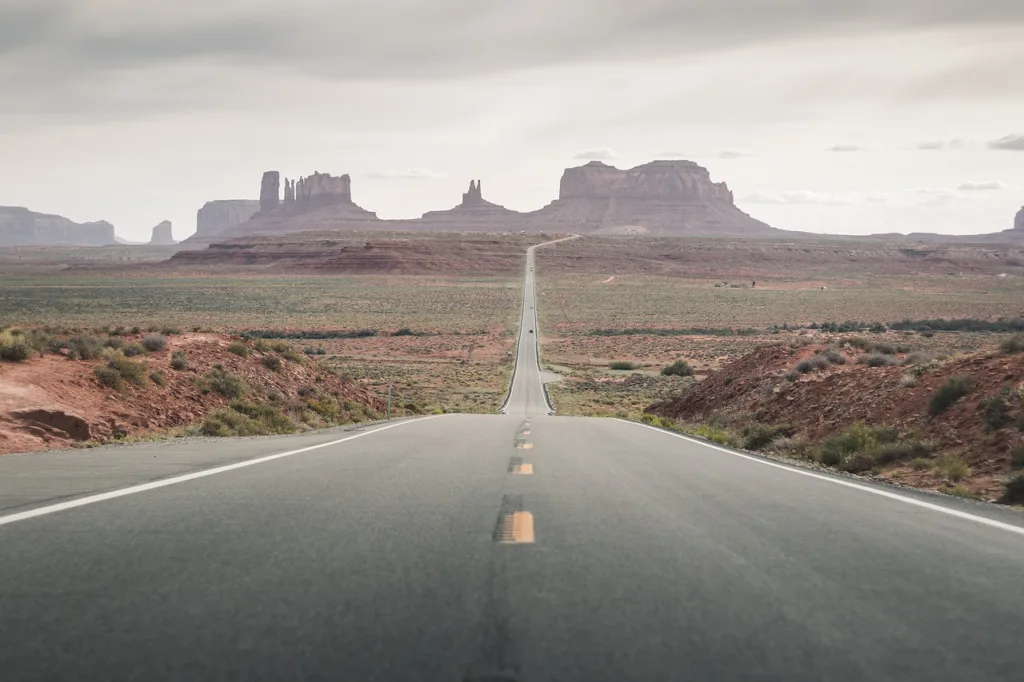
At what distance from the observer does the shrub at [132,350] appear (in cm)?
2175

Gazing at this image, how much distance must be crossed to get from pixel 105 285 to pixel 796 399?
147m

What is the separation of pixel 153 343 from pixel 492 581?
801 inches

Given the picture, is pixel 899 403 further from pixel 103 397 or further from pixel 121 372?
pixel 121 372

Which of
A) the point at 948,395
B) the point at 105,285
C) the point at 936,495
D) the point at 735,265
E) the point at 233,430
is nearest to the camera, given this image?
the point at 936,495

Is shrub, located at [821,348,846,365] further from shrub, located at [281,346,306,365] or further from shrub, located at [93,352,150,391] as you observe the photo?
shrub, located at [93,352,150,391]

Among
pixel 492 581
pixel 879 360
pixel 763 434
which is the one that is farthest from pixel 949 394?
pixel 492 581

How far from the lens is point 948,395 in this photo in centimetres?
1521

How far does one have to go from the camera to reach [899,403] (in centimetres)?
1686

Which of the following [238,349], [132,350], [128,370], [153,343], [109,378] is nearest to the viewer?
[109,378]

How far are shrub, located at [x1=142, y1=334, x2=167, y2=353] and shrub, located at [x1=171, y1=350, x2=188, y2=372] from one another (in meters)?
0.64

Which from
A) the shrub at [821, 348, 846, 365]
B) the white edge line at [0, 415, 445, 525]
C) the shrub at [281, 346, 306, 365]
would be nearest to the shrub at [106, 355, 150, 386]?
the white edge line at [0, 415, 445, 525]

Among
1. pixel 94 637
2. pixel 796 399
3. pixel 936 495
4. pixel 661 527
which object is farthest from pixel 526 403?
pixel 94 637

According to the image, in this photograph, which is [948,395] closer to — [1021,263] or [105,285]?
[105,285]

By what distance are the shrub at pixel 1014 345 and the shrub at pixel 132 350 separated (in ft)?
64.5
